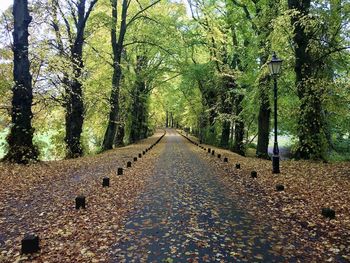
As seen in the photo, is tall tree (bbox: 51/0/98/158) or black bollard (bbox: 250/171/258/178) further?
tall tree (bbox: 51/0/98/158)

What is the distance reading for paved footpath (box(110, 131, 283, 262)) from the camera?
20.2 feet

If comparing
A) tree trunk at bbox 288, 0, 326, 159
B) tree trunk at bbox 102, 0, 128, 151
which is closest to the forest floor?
tree trunk at bbox 288, 0, 326, 159

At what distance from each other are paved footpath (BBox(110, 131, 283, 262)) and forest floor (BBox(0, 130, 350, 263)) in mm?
19

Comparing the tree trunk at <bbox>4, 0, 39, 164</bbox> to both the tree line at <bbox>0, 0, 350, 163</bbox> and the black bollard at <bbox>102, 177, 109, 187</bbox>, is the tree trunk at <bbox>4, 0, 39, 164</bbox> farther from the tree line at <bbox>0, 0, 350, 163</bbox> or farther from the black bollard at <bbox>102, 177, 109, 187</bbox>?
the black bollard at <bbox>102, 177, 109, 187</bbox>

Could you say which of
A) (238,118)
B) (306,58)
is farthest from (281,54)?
(238,118)

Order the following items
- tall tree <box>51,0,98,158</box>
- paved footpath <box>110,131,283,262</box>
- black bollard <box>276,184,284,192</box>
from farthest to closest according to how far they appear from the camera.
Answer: tall tree <box>51,0,98,158</box>
black bollard <box>276,184,284,192</box>
paved footpath <box>110,131,283,262</box>

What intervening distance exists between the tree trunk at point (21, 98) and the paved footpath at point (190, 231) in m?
6.57

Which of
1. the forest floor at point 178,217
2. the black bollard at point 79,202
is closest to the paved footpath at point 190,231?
the forest floor at point 178,217

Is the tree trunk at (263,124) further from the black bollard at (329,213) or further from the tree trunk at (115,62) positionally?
the black bollard at (329,213)

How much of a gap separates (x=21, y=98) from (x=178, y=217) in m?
9.97

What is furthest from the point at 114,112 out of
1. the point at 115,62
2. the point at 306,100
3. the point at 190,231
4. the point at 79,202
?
the point at 190,231

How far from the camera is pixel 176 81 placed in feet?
199

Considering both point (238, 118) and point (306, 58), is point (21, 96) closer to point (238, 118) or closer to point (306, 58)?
point (306, 58)

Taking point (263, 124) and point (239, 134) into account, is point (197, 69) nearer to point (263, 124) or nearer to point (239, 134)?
point (239, 134)
